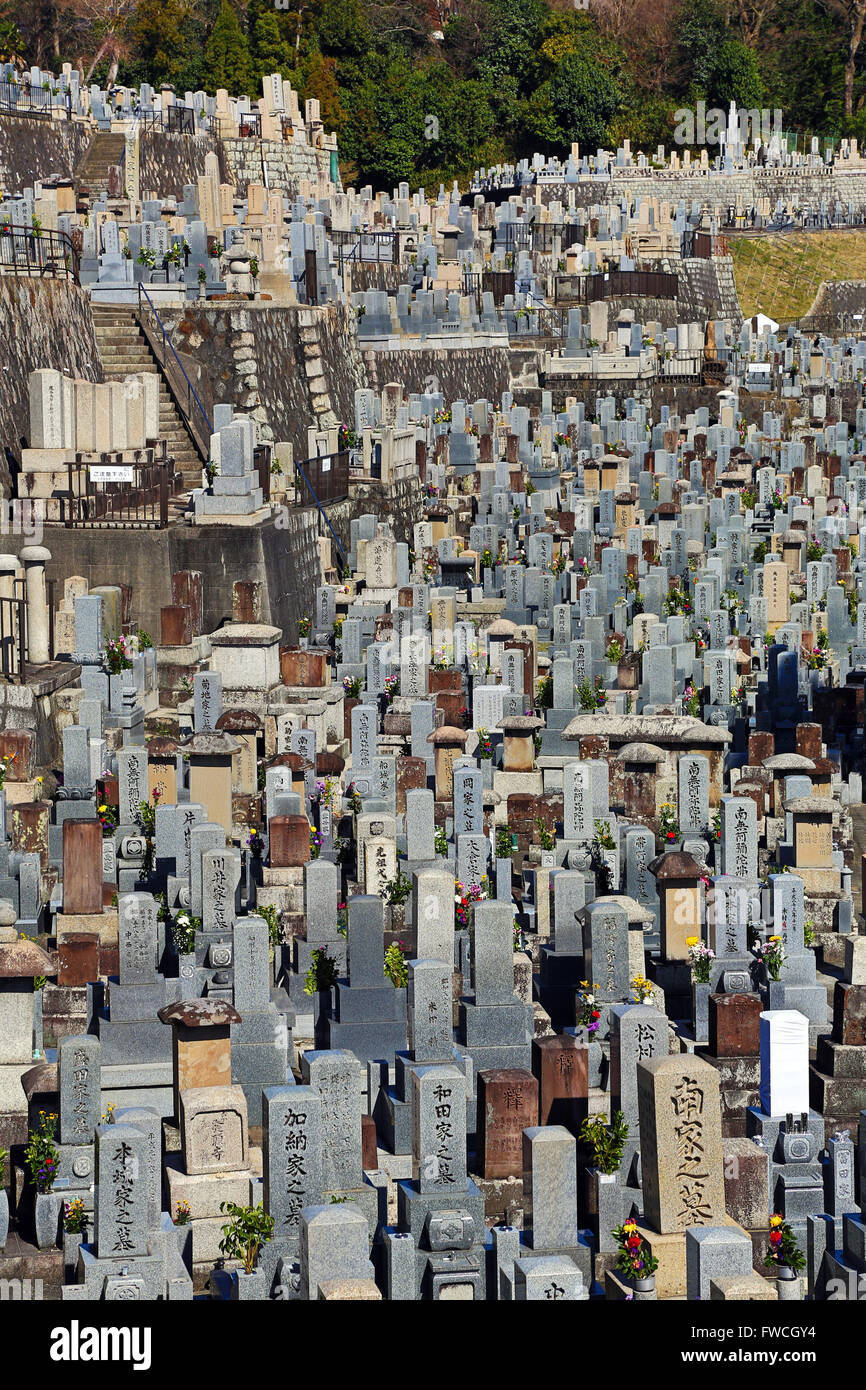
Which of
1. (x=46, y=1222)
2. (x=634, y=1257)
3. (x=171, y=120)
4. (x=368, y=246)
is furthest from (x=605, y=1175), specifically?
(x=171, y=120)

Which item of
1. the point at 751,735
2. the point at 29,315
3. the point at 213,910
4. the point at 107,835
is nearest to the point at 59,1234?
the point at 213,910

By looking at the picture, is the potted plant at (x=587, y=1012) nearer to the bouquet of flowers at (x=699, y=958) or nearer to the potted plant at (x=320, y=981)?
the bouquet of flowers at (x=699, y=958)

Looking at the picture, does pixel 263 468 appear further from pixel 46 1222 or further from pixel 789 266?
pixel 789 266

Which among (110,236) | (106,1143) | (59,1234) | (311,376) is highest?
(110,236)

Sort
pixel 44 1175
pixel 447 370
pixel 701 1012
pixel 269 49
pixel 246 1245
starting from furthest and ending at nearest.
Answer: pixel 269 49 < pixel 447 370 < pixel 701 1012 < pixel 44 1175 < pixel 246 1245

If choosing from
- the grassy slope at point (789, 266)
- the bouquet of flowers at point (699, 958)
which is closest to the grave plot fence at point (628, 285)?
the grassy slope at point (789, 266)
